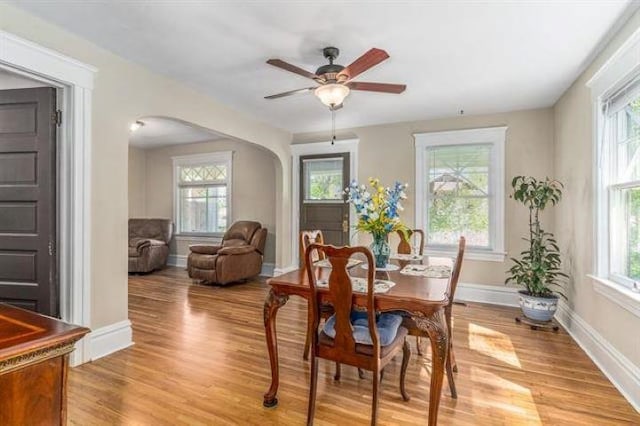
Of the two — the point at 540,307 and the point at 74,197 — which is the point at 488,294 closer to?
the point at 540,307

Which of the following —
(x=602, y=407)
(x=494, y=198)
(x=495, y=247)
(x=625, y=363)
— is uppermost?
(x=494, y=198)

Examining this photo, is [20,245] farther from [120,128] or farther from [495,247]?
[495,247]

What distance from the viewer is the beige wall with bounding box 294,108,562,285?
14.0 feet

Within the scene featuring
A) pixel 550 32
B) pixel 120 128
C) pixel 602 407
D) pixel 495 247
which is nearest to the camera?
pixel 602 407

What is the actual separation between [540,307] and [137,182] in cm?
753

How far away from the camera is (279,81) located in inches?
134

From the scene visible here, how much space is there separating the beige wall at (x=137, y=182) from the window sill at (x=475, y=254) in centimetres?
609

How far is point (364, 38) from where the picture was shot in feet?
8.45

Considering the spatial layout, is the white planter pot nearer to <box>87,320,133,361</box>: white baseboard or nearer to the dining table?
the dining table

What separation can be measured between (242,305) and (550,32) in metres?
4.11

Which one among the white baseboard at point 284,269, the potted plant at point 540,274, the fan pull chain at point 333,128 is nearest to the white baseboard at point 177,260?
the white baseboard at point 284,269

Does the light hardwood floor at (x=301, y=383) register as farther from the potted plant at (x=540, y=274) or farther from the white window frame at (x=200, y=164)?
the white window frame at (x=200, y=164)

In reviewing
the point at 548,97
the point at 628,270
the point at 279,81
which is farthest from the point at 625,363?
the point at 279,81

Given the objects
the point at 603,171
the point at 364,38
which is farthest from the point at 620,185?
the point at 364,38
